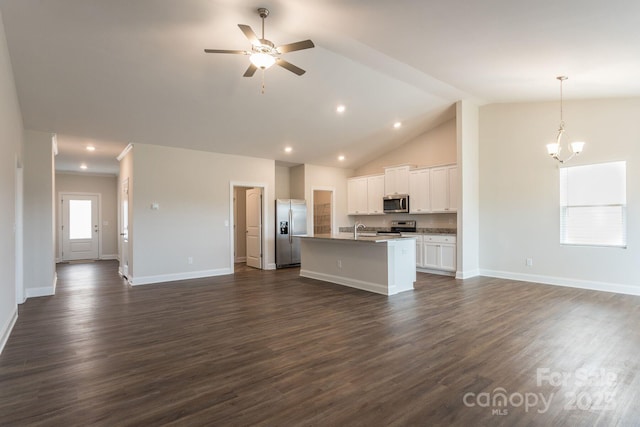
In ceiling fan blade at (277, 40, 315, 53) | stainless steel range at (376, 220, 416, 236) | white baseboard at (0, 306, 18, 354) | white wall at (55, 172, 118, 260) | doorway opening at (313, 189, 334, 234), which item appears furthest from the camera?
white wall at (55, 172, 118, 260)

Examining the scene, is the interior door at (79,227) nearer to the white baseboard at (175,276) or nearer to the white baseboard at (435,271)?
the white baseboard at (175,276)

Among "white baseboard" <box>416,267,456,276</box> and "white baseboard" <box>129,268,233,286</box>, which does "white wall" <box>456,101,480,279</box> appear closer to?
"white baseboard" <box>416,267,456,276</box>

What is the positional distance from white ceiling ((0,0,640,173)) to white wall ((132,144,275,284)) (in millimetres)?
445

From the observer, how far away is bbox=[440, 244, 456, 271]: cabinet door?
689cm

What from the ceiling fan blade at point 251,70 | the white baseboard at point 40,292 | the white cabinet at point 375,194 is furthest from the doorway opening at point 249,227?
the ceiling fan blade at point 251,70

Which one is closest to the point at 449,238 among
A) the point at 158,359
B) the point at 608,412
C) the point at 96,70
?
the point at 608,412

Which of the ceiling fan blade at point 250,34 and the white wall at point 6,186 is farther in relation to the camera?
the white wall at point 6,186

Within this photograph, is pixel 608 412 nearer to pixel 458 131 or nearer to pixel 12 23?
pixel 458 131

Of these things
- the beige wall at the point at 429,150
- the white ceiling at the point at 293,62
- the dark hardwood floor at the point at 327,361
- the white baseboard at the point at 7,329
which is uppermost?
the white ceiling at the point at 293,62

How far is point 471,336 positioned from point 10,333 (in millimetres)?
4928

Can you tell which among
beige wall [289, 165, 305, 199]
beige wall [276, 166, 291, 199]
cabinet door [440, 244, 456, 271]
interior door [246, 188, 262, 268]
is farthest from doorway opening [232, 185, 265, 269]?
cabinet door [440, 244, 456, 271]

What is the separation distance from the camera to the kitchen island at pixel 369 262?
5.39 meters

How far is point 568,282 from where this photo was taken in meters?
5.87

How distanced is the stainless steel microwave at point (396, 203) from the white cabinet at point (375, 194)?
0.33m
